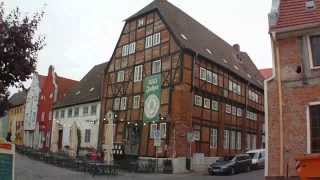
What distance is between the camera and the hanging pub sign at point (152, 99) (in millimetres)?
38844

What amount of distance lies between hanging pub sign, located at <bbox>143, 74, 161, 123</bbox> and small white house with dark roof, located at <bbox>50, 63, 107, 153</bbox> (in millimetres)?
8522

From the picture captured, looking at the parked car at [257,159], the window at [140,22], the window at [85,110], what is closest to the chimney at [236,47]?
the window at [140,22]

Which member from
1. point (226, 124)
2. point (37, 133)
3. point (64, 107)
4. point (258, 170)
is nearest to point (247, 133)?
point (226, 124)

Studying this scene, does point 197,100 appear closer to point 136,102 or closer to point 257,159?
point 136,102

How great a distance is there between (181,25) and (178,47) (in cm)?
523

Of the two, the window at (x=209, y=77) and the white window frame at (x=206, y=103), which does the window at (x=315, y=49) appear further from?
the window at (x=209, y=77)

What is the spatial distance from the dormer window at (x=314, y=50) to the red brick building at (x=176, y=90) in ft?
60.8

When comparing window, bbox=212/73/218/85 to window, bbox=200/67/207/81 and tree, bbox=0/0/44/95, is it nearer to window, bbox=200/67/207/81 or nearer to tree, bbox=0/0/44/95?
window, bbox=200/67/207/81

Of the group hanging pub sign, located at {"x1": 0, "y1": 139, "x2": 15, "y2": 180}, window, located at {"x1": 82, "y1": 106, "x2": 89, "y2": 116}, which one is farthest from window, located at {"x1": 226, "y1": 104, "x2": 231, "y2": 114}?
hanging pub sign, located at {"x1": 0, "y1": 139, "x2": 15, "y2": 180}

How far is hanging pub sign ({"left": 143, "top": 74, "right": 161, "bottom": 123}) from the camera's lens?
38.8 meters

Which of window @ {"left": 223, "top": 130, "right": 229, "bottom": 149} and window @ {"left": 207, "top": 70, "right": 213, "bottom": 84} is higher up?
window @ {"left": 207, "top": 70, "right": 213, "bottom": 84}

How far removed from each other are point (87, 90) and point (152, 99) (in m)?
16.1

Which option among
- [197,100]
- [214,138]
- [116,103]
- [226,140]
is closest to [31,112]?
[116,103]

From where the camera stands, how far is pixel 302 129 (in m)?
18.8
